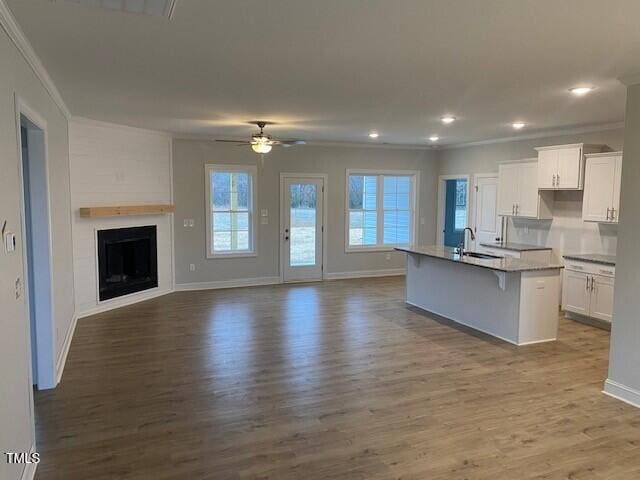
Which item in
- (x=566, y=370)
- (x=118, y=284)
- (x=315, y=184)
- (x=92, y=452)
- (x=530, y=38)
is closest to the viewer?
(x=530, y=38)

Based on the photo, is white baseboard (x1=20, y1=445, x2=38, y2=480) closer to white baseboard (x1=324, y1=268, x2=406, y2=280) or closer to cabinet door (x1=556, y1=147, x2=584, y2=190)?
cabinet door (x1=556, y1=147, x2=584, y2=190)

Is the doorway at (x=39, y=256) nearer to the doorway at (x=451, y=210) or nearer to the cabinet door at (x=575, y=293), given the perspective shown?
the cabinet door at (x=575, y=293)

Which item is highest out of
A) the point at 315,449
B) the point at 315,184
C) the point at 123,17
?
the point at 123,17

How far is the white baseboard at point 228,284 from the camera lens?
26.2 feet

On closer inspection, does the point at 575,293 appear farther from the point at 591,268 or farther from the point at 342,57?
the point at 342,57

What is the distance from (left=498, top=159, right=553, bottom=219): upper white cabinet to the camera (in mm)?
6887

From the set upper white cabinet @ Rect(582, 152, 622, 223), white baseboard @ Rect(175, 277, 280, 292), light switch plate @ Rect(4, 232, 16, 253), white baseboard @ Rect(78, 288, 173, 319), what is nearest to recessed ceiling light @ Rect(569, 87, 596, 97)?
upper white cabinet @ Rect(582, 152, 622, 223)

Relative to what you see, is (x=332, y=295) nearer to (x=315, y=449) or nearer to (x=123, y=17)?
(x=315, y=449)

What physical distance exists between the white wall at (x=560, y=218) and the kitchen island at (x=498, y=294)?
1.02 meters

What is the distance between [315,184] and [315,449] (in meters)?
6.23

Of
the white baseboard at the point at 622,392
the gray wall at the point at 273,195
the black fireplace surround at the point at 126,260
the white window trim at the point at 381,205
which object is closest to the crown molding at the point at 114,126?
the gray wall at the point at 273,195

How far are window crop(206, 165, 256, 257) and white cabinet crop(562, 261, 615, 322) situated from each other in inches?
197

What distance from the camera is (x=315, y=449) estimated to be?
3.00 meters

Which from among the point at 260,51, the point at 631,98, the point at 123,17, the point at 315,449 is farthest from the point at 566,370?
the point at 123,17
